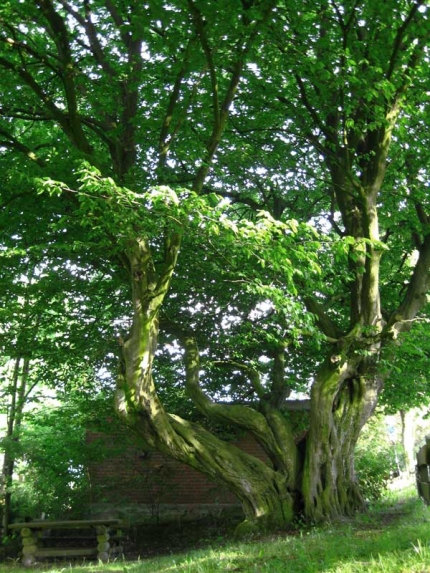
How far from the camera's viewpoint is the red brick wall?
1484 centimetres

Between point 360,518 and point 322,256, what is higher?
point 322,256

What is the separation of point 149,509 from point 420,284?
8.74 meters

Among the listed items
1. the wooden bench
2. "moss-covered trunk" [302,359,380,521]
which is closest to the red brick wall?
the wooden bench

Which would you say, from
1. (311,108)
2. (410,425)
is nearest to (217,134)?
(311,108)

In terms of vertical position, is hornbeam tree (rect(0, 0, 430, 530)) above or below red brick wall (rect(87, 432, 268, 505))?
above

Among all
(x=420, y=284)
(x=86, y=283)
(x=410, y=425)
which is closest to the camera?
(x=420, y=284)

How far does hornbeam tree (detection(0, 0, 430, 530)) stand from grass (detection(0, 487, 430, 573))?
1696 mm

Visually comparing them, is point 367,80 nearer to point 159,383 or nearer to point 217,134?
point 217,134

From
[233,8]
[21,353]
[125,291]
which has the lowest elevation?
[21,353]

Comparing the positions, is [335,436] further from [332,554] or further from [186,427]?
[332,554]

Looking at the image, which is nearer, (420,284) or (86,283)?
(420,284)

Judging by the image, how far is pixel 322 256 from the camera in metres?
9.51

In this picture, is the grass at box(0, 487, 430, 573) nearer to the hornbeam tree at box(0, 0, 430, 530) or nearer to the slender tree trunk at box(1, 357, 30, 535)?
the hornbeam tree at box(0, 0, 430, 530)

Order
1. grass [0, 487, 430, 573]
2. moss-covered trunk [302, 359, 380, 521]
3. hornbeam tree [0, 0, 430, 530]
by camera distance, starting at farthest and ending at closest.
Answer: moss-covered trunk [302, 359, 380, 521]
hornbeam tree [0, 0, 430, 530]
grass [0, 487, 430, 573]
